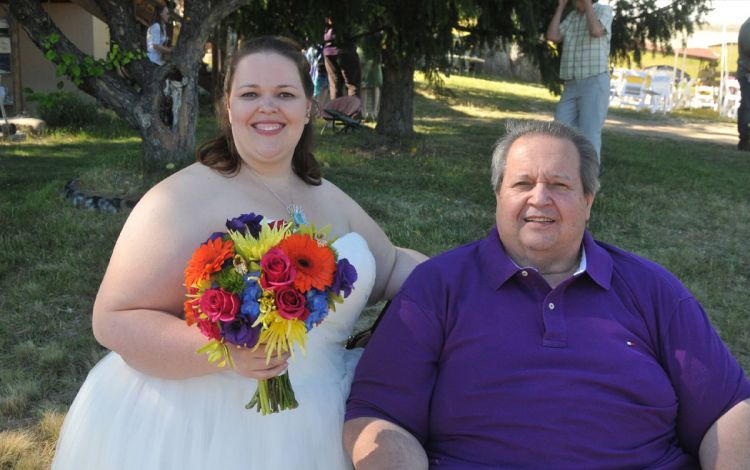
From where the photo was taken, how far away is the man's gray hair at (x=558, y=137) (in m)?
2.45

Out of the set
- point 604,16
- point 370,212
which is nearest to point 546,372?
point 370,212

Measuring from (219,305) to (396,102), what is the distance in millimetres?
8876

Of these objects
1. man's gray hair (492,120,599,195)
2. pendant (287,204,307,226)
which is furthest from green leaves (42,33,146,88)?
man's gray hair (492,120,599,195)

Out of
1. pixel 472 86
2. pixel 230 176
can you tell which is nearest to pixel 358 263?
pixel 230 176

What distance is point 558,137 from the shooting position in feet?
8.01

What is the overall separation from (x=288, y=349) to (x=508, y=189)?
1.02m

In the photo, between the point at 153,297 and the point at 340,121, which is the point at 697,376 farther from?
the point at 340,121

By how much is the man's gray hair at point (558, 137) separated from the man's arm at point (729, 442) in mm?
801

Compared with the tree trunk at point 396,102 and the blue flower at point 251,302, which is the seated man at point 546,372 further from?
the tree trunk at point 396,102

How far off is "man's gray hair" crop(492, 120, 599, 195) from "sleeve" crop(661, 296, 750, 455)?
514 millimetres

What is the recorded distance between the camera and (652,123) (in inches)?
682

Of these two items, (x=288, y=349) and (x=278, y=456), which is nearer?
(x=288, y=349)

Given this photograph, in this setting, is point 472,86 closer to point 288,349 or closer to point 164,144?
point 164,144

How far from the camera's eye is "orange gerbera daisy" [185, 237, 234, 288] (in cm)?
176
